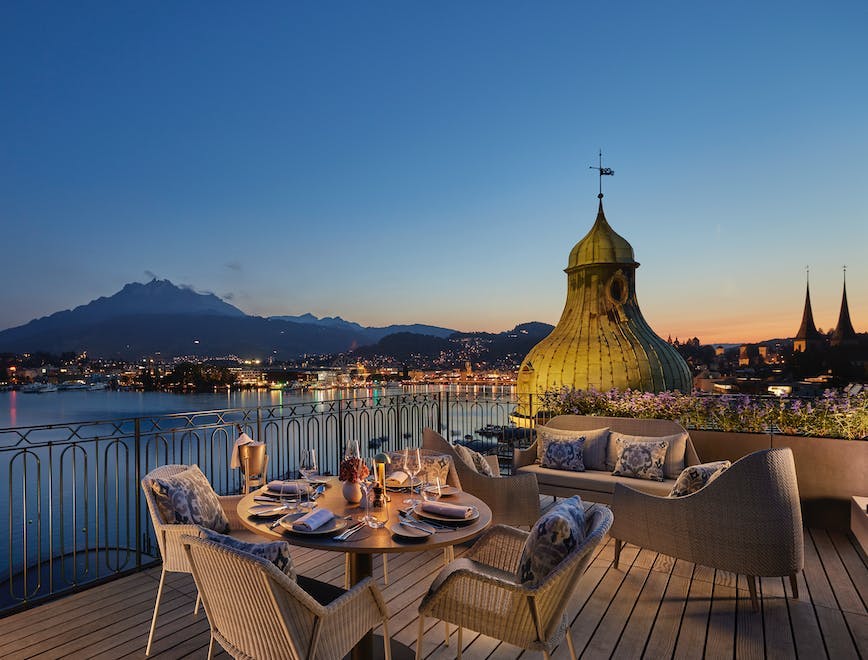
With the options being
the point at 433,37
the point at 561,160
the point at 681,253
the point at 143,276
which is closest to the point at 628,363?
the point at 681,253

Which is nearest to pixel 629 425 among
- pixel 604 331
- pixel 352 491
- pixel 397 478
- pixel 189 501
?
pixel 397 478

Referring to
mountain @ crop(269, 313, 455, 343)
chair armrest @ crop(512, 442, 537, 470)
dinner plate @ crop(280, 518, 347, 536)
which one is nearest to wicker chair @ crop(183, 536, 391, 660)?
dinner plate @ crop(280, 518, 347, 536)

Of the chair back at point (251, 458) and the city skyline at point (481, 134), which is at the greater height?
Result: the city skyline at point (481, 134)

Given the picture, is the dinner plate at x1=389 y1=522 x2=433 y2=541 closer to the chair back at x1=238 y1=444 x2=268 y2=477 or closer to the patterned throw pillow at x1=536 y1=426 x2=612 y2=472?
the chair back at x1=238 y1=444 x2=268 y2=477

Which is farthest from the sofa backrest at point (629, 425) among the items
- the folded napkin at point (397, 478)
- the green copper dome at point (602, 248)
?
the green copper dome at point (602, 248)

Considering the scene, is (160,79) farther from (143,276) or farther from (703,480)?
(143,276)

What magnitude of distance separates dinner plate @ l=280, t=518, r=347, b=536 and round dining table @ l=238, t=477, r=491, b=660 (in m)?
0.01

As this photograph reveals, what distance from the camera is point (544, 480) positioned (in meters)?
4.84

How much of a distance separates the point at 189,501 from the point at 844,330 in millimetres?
31838

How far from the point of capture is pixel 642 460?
4.59 m

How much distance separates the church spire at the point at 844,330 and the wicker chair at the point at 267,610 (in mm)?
30202

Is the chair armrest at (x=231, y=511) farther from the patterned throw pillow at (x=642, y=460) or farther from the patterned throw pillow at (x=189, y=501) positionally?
the patterned throw pillow at (x=642, y=460)

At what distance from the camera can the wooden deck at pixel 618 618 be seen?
8.55 ft

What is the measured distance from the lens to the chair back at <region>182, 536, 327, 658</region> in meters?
1.60
